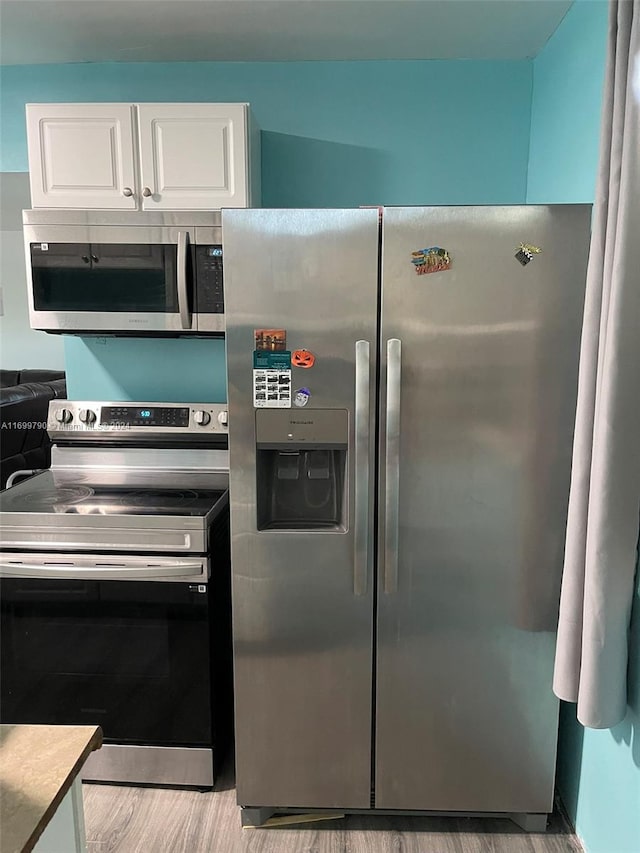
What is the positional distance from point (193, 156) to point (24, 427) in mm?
3019

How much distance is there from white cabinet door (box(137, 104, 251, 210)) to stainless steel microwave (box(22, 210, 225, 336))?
11 centimetres

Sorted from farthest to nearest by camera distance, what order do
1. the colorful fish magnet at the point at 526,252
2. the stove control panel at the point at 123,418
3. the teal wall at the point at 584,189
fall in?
the stove control panel at the point at 123,418 < the colorful fish magnet at the point at 526,252 < the teal wall at the point at 584,189

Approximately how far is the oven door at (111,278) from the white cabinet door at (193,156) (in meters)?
0.16

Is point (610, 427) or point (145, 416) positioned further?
point (145, 416)

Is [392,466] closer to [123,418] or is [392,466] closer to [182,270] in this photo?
[182,270]

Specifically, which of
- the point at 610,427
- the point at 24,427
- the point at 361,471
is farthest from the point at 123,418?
the point at 24,427

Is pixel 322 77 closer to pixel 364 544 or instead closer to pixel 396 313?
pixel 396 313

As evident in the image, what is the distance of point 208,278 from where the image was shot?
2.19m

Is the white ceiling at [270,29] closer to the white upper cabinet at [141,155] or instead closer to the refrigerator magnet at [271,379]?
the white upper cabinet at [141,155]

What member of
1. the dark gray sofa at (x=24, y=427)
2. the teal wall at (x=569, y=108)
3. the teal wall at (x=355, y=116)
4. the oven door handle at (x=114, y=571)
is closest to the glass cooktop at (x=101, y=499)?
the oven door handle at (x=114, y=571)

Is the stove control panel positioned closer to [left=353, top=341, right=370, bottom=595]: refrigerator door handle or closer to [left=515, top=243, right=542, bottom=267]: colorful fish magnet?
[left=353, top=341, right=370, bottom=595]: refrigerator door handle

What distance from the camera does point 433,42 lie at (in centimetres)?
229

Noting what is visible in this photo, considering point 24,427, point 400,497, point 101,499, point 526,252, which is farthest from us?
point 24,427

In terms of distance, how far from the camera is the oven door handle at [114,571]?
6.38ft
